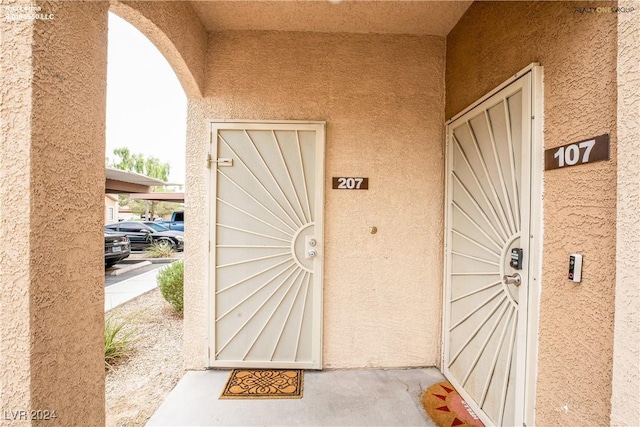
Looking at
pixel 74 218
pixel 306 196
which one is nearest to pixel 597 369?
pixel 306 196

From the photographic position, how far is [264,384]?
2504mm

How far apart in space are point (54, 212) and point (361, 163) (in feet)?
7.22

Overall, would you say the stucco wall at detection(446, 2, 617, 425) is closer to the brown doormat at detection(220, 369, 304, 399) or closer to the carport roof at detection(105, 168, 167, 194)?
the brown doormat at detection(220, 369, 304, 399)

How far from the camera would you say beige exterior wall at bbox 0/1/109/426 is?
1003mm

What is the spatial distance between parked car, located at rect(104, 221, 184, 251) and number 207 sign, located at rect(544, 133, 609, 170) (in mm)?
10193

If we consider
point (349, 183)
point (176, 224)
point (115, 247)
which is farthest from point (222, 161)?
point (176, 224)

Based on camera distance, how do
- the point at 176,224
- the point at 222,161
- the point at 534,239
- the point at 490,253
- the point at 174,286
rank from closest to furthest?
the point at 534,239 → the point at 490,253 → the point at 222,161 → the point at 174,286 → the point at 176,224

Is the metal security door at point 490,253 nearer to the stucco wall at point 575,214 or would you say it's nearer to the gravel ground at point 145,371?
the stucco wall at point 575,214

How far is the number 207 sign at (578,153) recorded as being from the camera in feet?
4.12

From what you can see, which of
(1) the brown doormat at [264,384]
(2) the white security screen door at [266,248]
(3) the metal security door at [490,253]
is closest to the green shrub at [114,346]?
(2) the white security screen door at [266,248]

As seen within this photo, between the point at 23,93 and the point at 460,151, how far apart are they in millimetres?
2700

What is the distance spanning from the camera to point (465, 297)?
2.39 metres

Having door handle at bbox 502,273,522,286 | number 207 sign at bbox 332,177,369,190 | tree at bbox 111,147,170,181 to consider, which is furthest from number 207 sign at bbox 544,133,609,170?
tree at bbox 111,147,170,181

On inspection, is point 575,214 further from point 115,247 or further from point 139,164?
point 139,164
